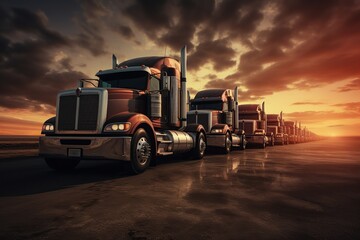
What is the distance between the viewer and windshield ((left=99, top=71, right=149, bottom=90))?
7.61m

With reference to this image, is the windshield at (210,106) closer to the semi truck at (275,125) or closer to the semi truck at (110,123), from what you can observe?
the semi truck at (110,123)

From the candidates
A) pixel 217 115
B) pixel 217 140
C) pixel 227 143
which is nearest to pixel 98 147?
pixel 217 140

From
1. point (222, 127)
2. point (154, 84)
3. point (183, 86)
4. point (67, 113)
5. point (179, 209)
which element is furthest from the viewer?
point (222, 127)

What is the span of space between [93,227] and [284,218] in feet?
6.34

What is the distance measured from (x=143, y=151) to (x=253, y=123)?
14.7 metres

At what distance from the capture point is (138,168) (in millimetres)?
6234

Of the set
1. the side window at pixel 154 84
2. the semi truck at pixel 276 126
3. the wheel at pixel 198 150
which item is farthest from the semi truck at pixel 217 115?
the semi truck at pixel 276 126

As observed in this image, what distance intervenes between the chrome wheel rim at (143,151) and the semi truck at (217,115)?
261 inches

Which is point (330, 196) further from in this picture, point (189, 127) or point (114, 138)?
point (189, 127)

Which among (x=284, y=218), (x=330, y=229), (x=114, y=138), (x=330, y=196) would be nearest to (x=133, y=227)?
(x=284, y=218)

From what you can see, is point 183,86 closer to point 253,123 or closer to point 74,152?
point 74,152

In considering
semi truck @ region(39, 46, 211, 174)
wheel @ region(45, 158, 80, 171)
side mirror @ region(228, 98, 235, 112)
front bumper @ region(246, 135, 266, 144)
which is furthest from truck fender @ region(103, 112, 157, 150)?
front bumper @ region(246, 135, 266, 144)

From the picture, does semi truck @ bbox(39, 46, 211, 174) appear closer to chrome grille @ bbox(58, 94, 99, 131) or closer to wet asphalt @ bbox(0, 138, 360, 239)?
chrome grille @ bbox(58, 94, 99, 131)

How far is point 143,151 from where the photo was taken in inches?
255
